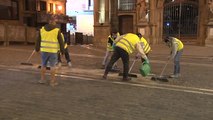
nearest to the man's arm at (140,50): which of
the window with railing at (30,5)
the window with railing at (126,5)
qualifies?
the window with railing at (126,5)

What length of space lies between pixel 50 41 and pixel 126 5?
20589mm

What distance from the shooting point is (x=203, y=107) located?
6332 mm

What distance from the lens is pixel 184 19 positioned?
24.4 metres

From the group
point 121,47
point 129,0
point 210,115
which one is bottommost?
point 210,115

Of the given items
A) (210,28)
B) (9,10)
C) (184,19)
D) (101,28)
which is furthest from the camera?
(9,10)

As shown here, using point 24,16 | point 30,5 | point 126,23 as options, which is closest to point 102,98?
point 126,23

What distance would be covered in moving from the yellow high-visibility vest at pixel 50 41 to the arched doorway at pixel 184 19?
17711mm

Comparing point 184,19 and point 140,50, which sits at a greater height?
point 184,19

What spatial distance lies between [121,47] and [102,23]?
17.8 metres

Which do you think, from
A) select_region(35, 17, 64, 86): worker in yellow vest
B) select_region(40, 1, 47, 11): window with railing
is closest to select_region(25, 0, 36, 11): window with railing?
select_region(40, 1, 47, 11): window with railing

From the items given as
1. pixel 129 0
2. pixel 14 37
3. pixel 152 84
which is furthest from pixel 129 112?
pixel 129 0

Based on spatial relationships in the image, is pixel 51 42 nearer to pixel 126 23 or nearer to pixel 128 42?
pixel 128 42

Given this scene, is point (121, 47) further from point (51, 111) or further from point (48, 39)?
point (51, 111)

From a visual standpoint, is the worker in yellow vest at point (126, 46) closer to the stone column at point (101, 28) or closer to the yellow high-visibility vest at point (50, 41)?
the yellow high-visibility vest at point (50, 41)
